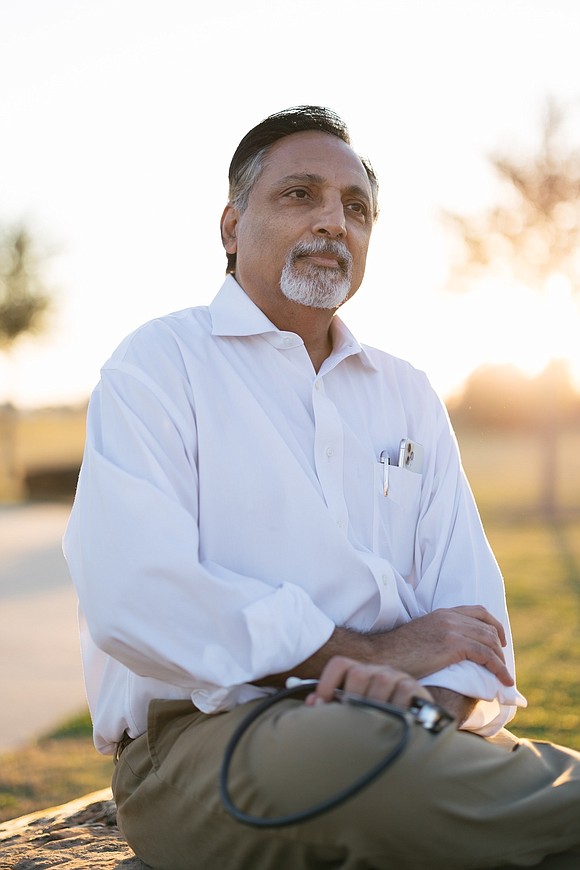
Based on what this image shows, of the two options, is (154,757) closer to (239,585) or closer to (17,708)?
(239,585)

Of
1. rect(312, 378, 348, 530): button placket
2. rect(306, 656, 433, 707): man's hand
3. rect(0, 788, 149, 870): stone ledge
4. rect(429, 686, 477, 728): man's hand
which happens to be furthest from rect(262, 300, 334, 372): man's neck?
rect(0, 788, 149, 870): stone ledge

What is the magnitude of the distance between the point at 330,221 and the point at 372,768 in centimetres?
159

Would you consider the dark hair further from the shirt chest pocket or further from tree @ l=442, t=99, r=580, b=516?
tree @ l=442, t=99, r=580, b=516

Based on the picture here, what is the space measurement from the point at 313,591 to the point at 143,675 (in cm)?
46

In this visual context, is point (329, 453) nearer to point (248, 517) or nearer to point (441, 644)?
point (248, 517)

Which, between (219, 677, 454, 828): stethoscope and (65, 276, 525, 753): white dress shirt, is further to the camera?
(65, 276, 525, 753): white dress shirt

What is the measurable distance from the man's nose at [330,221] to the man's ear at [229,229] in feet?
1.16

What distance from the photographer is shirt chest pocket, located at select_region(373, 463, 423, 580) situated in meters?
2.61

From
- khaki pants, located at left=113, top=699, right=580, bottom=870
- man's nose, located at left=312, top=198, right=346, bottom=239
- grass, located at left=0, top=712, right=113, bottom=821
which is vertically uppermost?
man's nose, located at left=312, top=198, right=346, bottom=239

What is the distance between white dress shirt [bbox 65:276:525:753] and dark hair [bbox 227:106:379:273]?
0.33 metres

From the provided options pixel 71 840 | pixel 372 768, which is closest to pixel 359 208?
pixel 372 768

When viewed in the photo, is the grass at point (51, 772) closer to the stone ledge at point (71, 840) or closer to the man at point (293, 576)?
the stone ledge at point (71, 840)

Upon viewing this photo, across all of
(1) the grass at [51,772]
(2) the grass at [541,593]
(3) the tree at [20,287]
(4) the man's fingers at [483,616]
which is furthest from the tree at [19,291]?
(4) the man's fingers at [483,616]

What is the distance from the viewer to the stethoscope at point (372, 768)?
1679mm
